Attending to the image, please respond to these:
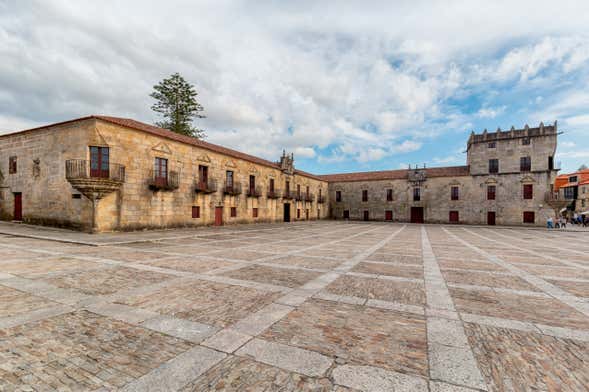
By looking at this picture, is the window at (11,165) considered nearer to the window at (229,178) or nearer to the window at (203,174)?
the window at (203,174)

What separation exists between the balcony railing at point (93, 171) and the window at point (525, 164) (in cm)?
3801

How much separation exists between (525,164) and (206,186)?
34.0 metres

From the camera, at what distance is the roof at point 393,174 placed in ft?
103

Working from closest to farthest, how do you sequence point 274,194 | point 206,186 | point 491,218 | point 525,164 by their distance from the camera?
point 206,186
point 274,194
point 525,164
point 491,218

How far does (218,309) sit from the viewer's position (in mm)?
3719

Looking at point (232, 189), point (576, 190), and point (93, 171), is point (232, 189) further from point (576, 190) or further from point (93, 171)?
point (576, 190)

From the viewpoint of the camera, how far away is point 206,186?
18719 millimetres

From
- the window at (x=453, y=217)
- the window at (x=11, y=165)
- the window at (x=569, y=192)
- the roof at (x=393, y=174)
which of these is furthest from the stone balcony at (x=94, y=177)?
the window at (x=569, y=192)

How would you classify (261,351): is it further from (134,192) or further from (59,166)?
(59,166)

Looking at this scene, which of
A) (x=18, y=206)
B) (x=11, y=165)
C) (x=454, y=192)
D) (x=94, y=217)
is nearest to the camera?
(x=94, y=217)

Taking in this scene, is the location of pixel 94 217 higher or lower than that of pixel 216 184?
lower

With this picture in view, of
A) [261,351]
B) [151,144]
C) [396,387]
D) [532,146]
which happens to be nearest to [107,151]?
[151,144]

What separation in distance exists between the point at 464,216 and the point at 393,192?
8.67m

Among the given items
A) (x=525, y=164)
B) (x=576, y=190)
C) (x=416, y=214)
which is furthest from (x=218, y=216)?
(x=576, y=190)
